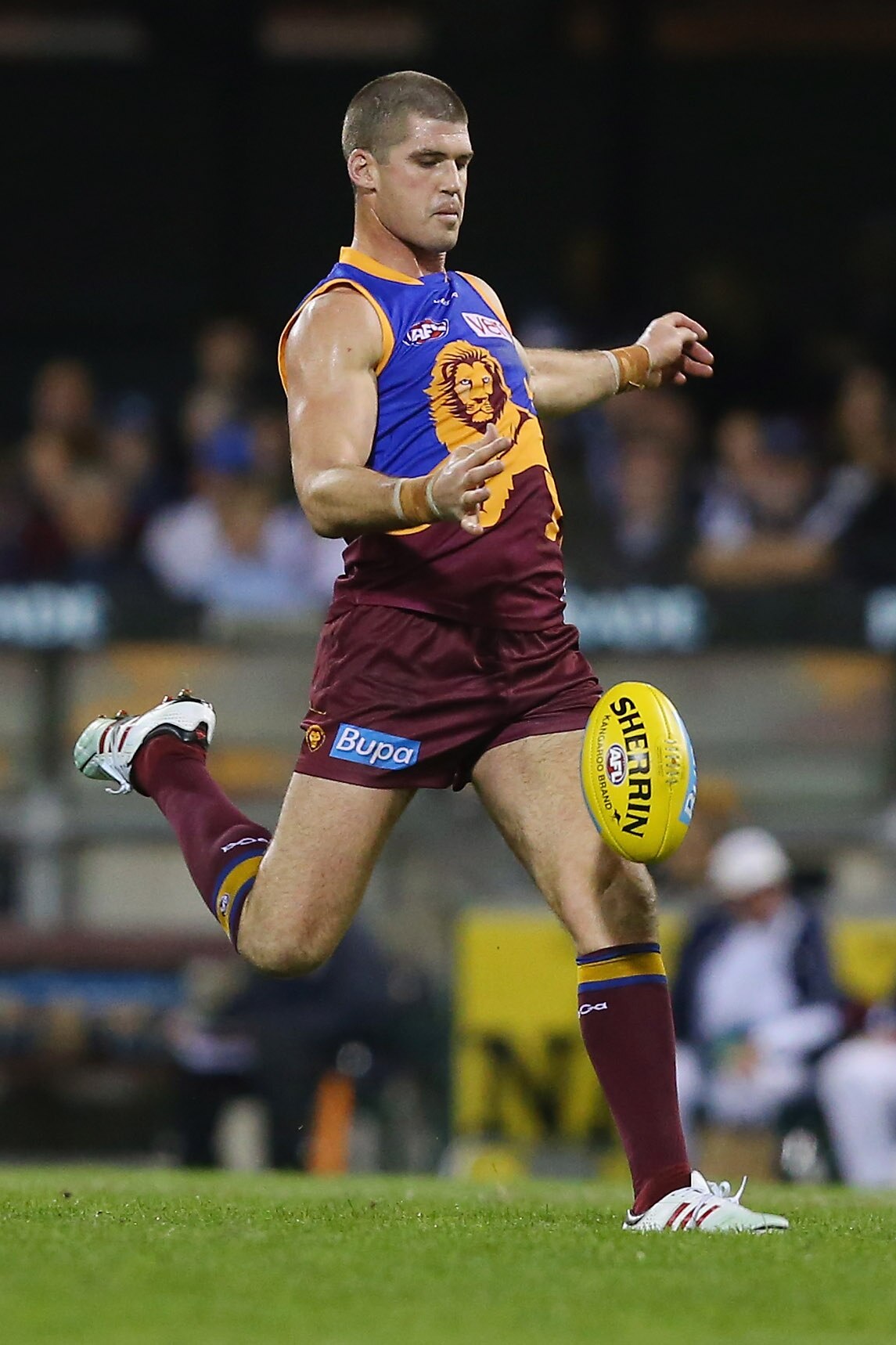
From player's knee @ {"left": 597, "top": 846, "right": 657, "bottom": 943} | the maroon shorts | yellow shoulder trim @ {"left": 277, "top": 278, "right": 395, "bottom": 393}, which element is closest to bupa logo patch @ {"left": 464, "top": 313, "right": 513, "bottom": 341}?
yellow shoulder trim @ {"left": 277, "top": 278, "right": 395, "bottom": 393}

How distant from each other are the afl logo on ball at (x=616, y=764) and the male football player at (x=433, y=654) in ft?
0.54

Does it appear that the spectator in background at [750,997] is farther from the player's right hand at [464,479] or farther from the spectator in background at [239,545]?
the player's right hand at [464,479]

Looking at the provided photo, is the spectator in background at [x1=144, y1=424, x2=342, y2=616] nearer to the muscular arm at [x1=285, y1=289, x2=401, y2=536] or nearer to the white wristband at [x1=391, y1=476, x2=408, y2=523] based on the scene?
the muscular arm at [x1=285, y1=289, x2=401, y2=536]

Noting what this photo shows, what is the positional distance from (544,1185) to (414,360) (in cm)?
345

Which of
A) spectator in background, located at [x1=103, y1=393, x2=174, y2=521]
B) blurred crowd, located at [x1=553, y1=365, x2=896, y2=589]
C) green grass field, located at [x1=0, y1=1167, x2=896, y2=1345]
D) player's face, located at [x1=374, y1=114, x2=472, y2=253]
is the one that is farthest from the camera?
spectator in background, located at [x1=103, y1=393, x2=174, y2=521]

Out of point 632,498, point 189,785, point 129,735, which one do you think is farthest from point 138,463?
point 189,785

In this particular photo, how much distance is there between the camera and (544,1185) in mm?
7746

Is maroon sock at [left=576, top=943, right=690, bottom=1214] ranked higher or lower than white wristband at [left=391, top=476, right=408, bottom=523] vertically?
lower

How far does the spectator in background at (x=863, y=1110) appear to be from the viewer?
9859mm

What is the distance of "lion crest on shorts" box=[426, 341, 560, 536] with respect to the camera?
5.24 m

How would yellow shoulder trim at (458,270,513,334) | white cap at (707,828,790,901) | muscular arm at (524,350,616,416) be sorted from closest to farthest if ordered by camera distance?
yellow shoulder trim at (458,270,513,334) → muscular arm at (524,350,616,416) → white cap at (707,828,790,901)

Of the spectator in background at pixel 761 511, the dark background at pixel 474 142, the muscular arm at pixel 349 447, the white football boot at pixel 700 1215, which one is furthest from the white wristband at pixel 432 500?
the dark background at pixel 474 142

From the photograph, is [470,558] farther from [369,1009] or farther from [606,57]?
[606,57]

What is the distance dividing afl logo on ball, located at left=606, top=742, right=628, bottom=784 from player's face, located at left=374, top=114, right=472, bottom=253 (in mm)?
1213
